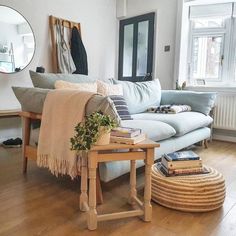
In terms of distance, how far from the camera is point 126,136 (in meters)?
1.45

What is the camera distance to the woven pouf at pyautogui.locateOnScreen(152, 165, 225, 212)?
1.66m

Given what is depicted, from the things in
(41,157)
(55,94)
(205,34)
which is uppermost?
(205,34)

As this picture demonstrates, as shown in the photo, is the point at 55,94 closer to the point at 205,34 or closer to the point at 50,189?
the point at 50,189

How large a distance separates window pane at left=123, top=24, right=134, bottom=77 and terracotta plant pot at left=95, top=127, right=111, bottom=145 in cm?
350

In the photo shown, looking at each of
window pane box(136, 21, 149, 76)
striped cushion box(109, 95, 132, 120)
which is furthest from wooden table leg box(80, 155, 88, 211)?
window pane box(136, 21, 149, 76)

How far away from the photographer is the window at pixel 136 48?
4410mm

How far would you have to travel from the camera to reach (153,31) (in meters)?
4.33

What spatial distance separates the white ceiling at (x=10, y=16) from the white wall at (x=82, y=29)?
0.20ft

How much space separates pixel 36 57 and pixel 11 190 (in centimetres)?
224

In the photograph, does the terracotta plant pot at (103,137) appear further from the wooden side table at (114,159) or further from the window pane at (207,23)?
the window pane at (207,23)

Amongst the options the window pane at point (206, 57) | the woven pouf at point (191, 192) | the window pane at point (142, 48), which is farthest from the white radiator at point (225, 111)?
the woven pouf at point (191, 192)

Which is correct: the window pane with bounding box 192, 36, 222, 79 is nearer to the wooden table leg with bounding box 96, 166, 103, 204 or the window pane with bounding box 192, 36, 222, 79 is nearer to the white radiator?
the white radiator

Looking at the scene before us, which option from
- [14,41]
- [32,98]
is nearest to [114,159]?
[32,98]

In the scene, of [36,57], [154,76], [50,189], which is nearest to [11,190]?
[50,189]
